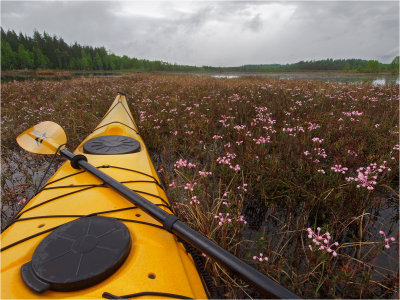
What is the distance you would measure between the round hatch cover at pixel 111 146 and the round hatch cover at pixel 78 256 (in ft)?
4.96

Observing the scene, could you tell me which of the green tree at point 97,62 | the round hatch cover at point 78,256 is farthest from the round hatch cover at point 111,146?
the green tree at point 97,62

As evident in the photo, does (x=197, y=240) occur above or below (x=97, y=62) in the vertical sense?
below

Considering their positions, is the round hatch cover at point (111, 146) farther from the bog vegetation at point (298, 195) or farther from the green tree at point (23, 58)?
the green tree at point (23, 58)

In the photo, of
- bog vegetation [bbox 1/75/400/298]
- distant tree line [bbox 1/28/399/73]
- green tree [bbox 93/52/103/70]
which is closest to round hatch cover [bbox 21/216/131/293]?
bog vegetation [bbox 1/75/400/298]

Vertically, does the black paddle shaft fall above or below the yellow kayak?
above

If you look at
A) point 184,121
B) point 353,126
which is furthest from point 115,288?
point 353,126

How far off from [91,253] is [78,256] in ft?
0.21

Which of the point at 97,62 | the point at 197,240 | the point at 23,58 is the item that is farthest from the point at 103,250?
the point at 97,62

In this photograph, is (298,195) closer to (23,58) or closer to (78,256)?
(78,256)

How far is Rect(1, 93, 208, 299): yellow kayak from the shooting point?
0.98 metres

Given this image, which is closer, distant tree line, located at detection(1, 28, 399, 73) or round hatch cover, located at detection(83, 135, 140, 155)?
round hatch cover, located at detection(83, 135, 140, 155)

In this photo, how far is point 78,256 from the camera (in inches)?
42.4

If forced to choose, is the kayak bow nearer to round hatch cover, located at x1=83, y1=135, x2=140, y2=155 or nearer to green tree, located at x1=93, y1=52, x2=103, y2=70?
round hatch cover, located at x1=83, y1=135, x2=140, y2=155

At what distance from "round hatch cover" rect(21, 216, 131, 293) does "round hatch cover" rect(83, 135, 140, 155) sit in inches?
59.5
